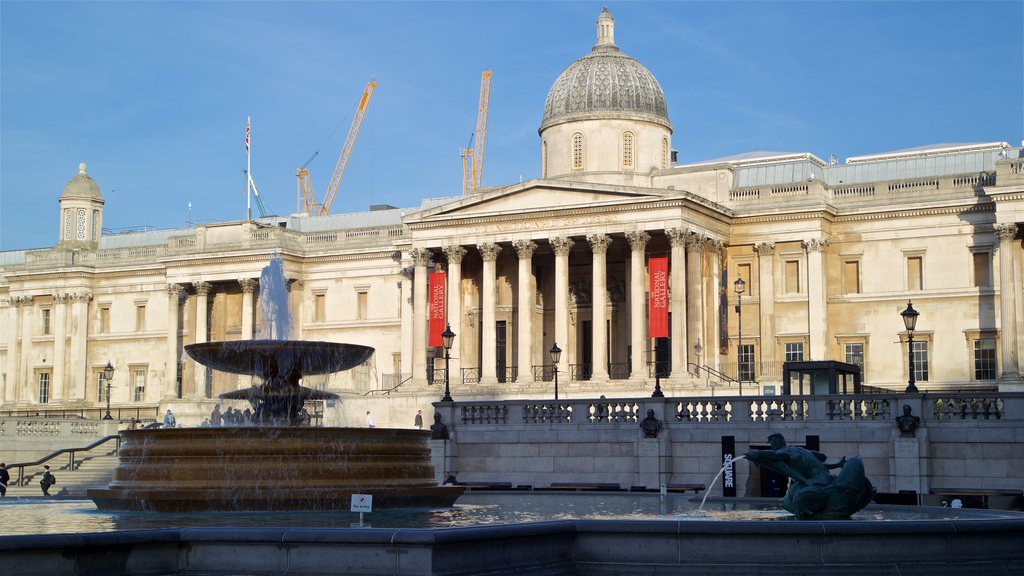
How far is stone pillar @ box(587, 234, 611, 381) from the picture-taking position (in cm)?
6179

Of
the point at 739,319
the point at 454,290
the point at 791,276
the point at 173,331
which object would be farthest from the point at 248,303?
the point at 791,276

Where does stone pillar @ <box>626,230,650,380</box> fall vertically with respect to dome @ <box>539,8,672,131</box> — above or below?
below

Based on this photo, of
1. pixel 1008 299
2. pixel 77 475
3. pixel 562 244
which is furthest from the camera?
pixel 562 244

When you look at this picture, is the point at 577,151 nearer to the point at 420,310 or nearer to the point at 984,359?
the point at 420,310

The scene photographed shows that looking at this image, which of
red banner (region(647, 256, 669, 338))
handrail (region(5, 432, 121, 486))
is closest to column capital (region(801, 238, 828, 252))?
red banner (region(647, 256, 669, 338))

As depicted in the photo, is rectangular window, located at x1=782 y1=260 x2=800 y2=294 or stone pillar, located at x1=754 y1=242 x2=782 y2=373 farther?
rectangular window, located at x1=782 y1=260 x2=800 y2=294

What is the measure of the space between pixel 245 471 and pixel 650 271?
41.5 metres

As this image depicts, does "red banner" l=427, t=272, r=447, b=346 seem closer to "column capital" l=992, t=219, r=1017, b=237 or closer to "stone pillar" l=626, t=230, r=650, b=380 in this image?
"stone pillar" l=626, t=230, r=650, b=380

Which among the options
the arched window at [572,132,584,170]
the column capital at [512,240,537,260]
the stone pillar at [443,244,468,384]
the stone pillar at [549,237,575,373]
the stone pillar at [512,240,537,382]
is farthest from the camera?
the arched window at [572,132,584,170]

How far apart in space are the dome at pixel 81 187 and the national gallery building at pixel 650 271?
14567mm

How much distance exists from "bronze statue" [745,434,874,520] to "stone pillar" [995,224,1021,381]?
140 feet

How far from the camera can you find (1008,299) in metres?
58.4

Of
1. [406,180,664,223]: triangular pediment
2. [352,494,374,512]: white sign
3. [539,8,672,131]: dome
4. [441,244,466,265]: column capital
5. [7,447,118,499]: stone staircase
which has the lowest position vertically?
[7,447,118,499]: stone staircase

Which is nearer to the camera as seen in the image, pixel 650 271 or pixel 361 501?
pixel 361 501
